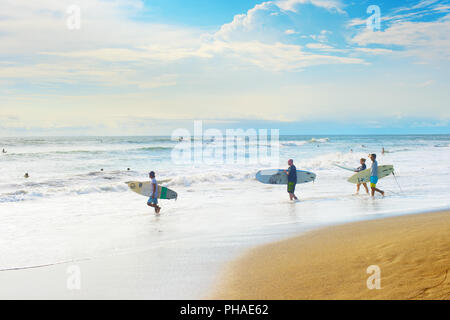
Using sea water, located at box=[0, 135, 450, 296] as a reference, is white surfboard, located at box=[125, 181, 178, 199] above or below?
above

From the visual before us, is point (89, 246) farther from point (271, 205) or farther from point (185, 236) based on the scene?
point (271, 205)

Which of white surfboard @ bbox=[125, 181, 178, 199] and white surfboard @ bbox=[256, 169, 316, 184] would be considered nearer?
white surfboard @ bbox=[125, 181, 178, 199]

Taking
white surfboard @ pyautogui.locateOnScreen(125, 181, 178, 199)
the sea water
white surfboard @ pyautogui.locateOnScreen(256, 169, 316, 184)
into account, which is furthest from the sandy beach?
white surfboard @ pyautogui.locateOnScreen(256, 169, 316, 184)

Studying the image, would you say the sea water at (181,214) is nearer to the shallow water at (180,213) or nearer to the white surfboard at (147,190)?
the shallow water at (180,213)

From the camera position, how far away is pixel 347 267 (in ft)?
17.0

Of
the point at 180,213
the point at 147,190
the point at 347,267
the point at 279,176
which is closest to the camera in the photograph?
the point at 347,267

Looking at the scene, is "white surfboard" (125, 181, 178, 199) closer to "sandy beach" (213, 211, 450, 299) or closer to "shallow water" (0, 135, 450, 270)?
"shallow water" (0, 135, 450, 270)

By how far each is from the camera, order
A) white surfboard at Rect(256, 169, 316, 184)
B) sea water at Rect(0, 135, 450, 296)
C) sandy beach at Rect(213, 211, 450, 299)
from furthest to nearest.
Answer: white surfboard at Rect(256, 169, 316, 184) → sea water at Rect(0, 135, 450, 296) → sandy beach at Rect(213, 211, 450, 299)

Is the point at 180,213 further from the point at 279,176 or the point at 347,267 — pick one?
the point at 347,267

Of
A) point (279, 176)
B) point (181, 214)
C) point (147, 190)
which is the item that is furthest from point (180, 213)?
point (279, 176)

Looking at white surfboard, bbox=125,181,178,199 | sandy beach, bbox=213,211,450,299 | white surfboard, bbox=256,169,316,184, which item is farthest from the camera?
white surfboard, bbox=256,169,316,184

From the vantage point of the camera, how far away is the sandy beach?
13.9 ft

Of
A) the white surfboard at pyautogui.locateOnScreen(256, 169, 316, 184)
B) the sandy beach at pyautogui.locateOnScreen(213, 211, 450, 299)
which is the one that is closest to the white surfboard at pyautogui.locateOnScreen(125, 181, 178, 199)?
the white surfboard at pyautogui.locateOnScreen(256, 169, 316, 184)
